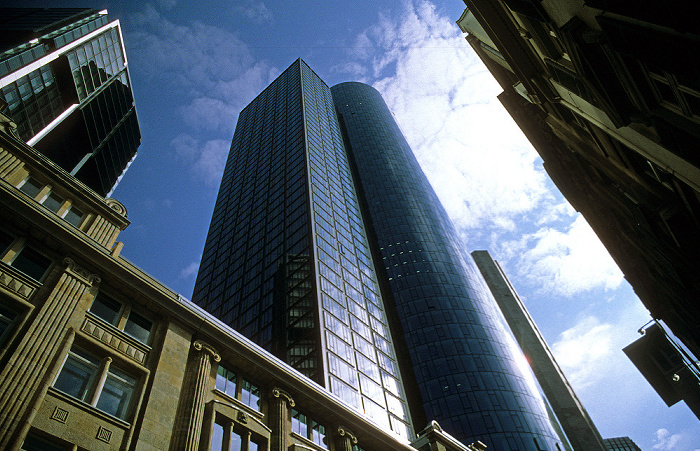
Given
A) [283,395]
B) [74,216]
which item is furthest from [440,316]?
[74,216]

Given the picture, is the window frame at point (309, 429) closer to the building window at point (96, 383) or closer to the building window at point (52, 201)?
the building window at point (96, 383)

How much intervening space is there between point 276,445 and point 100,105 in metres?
83.5

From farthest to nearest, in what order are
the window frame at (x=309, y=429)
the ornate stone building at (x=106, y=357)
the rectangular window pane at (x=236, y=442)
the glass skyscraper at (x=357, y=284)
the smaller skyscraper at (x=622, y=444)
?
the smaller skyscraper at (x=622, y=444) → the glass skyscraper at (x=357, y=284) → the window frame at (x=309, y=429) → the rectangular window pane at (x=236, y=442) → the ornate stone building at (x=106, y=357)

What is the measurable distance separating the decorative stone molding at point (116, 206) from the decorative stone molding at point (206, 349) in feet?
29.4

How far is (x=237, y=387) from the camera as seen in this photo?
67.8 feet

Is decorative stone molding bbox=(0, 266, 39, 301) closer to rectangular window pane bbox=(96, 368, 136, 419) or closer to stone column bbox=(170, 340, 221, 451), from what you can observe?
rectangular window pane bbox=(96, 368, 136, 419)

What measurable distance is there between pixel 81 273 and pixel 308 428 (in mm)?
14075

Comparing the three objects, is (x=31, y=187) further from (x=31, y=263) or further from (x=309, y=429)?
(x=309, y=429)

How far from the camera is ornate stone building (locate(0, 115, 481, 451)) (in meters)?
13.8

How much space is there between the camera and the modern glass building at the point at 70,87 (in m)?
56.0

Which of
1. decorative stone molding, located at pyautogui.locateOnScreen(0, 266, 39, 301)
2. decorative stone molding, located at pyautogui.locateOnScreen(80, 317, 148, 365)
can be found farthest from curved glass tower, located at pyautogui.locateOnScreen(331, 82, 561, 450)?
decorative stone molding, located at pyautogui.locateOnScreen(0, 266, 39, 301)

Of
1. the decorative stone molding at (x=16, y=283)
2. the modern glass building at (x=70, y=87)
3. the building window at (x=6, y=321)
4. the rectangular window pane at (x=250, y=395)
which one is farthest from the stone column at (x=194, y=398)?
the modern glass building at (x=70, y=87)

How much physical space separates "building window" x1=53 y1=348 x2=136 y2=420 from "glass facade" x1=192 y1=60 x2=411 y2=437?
90.3 feet

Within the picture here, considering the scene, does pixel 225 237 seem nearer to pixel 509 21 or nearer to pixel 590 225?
pixel 590 225
